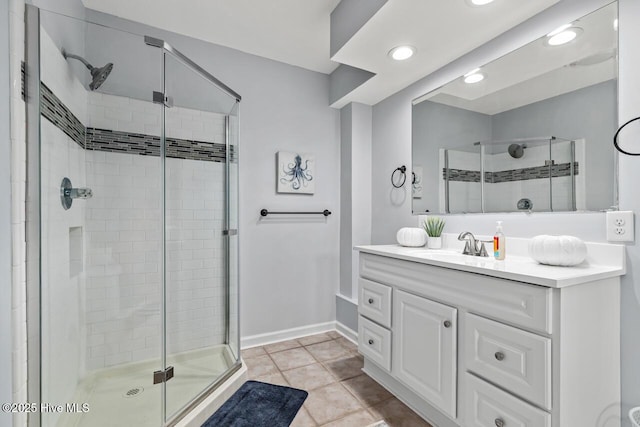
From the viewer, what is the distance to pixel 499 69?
5.64 ft

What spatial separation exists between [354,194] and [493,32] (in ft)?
5.02

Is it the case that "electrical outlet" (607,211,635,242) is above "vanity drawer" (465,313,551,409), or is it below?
above

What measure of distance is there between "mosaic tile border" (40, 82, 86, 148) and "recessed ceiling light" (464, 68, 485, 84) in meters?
2.22

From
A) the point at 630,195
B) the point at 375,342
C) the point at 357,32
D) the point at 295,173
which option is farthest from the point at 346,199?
the point at 630,195

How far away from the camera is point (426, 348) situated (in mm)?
1539

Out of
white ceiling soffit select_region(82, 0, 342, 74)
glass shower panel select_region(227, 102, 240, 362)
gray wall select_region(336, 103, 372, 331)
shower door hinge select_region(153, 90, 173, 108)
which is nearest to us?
shower door hinge select_region(153, 90, 173, 108)

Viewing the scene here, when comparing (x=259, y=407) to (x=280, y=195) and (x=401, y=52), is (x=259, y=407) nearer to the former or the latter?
(x=280, y=195)

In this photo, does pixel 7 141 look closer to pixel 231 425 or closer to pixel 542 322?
pixel 231 425

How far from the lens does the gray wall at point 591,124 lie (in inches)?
50.5

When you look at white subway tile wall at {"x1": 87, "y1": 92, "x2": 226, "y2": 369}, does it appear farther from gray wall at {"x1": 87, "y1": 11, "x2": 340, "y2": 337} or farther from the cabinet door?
the cabinet door

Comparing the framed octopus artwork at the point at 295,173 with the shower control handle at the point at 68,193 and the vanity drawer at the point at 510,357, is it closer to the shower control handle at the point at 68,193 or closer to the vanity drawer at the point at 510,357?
the shower control handle at the point at 68,193

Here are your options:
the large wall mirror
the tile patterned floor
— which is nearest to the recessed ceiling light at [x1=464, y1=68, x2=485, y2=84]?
the large wall mirror

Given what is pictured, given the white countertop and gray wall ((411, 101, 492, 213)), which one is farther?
gray wall ((411, 101, 492, 213))

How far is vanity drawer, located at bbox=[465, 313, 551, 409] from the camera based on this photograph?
3.45 ft
